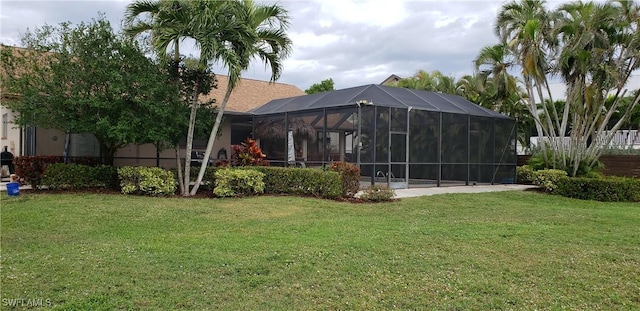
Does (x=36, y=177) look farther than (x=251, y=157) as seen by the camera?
No

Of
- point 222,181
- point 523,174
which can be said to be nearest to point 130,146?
point 222,181

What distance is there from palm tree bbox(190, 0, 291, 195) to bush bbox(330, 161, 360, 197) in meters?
3.04

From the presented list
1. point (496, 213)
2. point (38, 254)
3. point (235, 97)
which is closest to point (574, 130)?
point (496, 213)

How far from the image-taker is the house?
14.5 metres

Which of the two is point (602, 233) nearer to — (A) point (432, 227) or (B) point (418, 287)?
(A) point (432, 227)

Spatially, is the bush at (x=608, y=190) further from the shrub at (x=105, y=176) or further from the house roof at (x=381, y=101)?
the shrub at (x=105, y=176)

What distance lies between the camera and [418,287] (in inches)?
181

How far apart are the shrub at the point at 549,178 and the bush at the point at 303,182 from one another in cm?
736

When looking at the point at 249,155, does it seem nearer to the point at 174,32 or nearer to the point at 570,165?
the point at 174,32

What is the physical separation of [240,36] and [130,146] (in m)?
7.24

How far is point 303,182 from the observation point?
1188 cm

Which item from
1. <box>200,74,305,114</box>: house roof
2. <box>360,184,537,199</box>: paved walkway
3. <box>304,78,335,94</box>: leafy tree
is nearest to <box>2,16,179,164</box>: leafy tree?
<box>200,74,305,114</box>: house roof

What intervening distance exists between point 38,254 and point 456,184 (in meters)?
13.7

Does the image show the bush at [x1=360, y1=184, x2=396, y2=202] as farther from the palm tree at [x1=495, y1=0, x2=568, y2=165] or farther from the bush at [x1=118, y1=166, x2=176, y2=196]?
the palm tree at [x1=495, y1=0, x2=568, y2=165]
